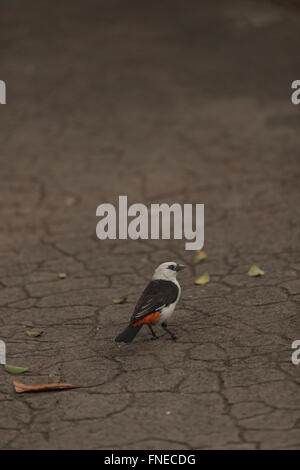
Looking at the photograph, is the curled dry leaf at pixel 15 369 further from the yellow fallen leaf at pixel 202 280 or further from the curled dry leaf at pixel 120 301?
the yellow fallen leaf at pixel 202 280

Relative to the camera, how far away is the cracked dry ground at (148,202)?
15.9ft

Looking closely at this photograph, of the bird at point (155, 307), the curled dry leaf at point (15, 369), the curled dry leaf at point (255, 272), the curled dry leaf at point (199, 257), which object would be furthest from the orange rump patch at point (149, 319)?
the curled dry leaf at point (199, 257)

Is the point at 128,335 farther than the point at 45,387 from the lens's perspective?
Yes

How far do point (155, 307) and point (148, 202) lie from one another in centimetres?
326

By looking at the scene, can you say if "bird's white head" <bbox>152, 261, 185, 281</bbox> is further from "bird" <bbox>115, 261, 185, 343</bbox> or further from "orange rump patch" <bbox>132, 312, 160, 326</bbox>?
"orange rump patch" <bbox>132, 312, 160, 326</bbox>

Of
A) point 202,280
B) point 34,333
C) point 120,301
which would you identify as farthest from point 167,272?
point 34,333

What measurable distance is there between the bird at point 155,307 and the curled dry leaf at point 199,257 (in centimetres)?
141

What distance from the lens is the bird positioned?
17.8 ft

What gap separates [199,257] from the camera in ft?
23.9

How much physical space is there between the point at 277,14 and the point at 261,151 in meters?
5.03

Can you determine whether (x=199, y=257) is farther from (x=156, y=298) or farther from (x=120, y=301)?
(x=156, y=298)

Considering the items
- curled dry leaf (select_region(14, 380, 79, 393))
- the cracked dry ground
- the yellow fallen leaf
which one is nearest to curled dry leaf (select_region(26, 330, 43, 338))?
the cracked dry ground
